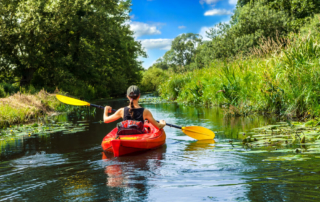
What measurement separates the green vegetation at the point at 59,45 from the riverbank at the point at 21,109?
15.7 ft

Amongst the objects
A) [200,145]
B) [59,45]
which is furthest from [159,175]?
[59,45]

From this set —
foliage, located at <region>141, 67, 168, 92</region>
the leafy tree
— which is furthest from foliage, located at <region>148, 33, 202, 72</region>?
foliage, located at <region>141, 67, 168, 92</region>

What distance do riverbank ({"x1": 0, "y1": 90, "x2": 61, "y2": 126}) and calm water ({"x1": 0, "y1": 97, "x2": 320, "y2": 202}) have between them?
467 cm

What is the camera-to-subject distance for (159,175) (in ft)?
13.0

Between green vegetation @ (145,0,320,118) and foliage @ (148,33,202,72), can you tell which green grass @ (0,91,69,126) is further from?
foliage @ (148,33,202,72)

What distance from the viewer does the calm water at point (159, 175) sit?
318 centimetres

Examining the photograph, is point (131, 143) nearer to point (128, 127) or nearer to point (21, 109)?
point (128, 127)

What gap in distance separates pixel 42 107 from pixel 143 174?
1091cm

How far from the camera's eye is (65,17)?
2436 centimetres

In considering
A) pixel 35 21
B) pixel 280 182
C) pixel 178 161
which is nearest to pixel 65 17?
pixel 35 21

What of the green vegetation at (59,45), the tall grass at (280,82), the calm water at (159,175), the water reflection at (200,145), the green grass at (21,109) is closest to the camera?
the calm water at (159,175)

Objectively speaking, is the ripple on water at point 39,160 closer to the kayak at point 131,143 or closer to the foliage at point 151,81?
the kayak at point 131,143

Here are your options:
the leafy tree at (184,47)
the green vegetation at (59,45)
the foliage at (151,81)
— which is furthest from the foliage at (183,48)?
the green vegetation at (59,45)

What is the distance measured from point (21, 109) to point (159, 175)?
9.12 meters
